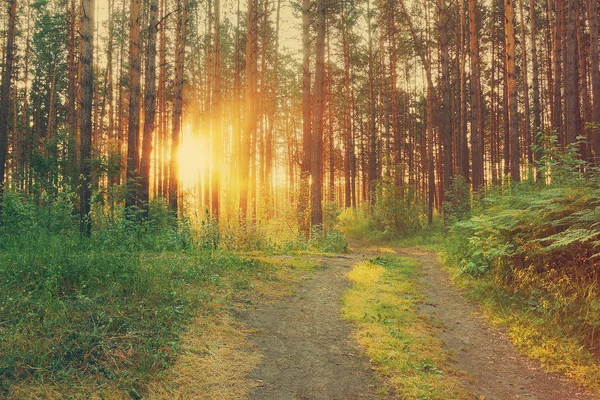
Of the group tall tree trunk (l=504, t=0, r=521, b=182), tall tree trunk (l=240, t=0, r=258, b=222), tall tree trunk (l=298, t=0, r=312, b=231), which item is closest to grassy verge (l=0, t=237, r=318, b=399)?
tall tree trunk (l=298, t=0, r=312, b=231)

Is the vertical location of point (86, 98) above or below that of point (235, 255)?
above

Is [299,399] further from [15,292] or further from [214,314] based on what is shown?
[15,292]

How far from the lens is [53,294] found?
15.7 feet

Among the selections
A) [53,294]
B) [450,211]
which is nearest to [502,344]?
[53,294]

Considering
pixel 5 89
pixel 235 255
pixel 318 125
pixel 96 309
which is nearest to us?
pixel 96 309

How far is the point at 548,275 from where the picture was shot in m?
6.53

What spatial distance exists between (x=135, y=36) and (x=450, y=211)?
14245mm

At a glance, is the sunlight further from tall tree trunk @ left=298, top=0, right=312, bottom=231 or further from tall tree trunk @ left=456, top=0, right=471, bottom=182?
tall tree trunk @ left=456, top=0, right=471, bottom=182

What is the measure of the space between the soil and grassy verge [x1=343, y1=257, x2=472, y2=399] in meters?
0.17

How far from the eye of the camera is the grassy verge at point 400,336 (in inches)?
155

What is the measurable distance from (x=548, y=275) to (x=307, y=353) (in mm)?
4606

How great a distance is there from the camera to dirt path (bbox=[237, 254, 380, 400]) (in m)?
3.80

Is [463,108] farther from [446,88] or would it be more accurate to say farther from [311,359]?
[311,359]

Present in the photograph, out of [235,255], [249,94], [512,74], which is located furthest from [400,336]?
[249,94]
